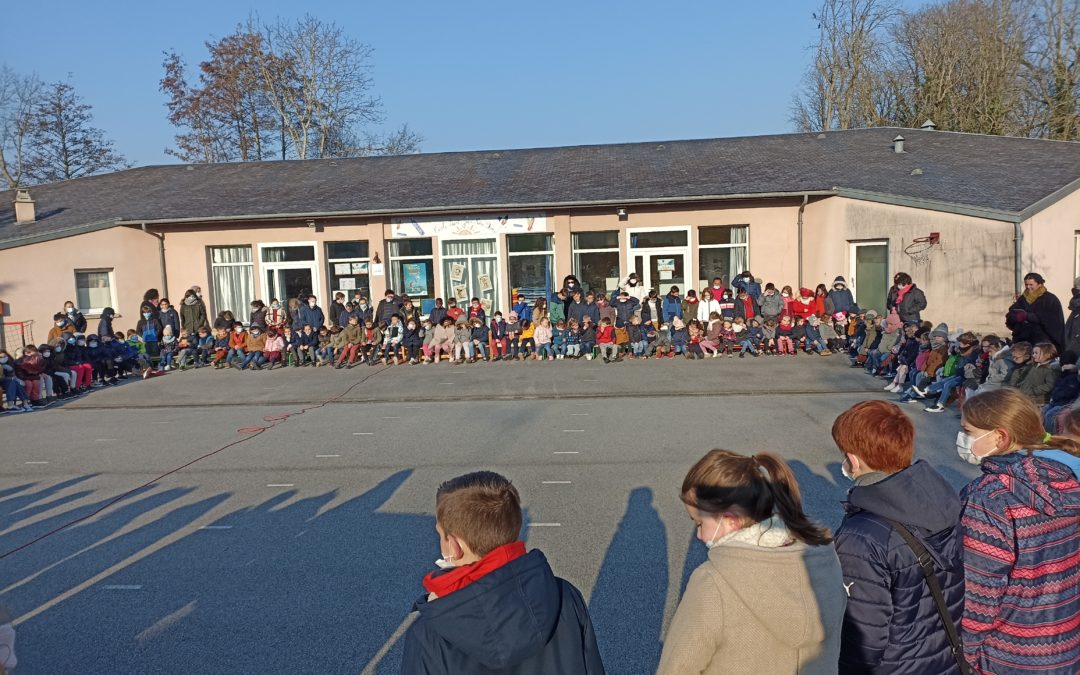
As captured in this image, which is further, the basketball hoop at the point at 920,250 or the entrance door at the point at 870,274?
the entrance door at the point at 870,274

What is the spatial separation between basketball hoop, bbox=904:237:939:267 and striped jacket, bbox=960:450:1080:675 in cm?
1539

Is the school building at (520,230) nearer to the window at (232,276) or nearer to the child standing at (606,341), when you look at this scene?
the window at (232,276)

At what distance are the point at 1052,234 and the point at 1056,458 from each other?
15.2 metres

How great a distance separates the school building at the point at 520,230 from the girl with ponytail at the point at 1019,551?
15.7m

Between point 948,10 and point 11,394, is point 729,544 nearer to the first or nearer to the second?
point 11,394

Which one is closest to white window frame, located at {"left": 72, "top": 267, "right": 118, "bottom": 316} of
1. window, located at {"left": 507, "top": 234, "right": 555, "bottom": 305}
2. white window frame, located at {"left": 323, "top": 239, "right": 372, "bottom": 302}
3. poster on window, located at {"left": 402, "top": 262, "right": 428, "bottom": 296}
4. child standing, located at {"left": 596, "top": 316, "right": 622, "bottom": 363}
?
white window frame, located at {"left": 323, "top": 239, "right": 372, "bottom": 302}

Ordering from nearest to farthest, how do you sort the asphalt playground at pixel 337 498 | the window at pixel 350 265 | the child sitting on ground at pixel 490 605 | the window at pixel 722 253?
the child sitting on ground at pixel 490 605
the asphalt playground at pixel 337 498
the window at pixel 722 253
the window at pixel 350 265

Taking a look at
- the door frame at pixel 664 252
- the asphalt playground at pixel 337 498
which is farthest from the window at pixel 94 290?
the door frame at pixel 664 252

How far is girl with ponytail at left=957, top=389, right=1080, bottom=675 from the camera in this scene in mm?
2883

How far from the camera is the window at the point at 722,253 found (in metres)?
20.3

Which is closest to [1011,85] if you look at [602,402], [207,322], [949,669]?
[602,402]

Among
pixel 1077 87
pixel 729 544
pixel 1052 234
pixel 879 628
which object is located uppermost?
pixel 1077 87

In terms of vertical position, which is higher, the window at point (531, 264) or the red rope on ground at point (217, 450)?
the window at point (531, 264)

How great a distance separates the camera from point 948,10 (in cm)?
3525
